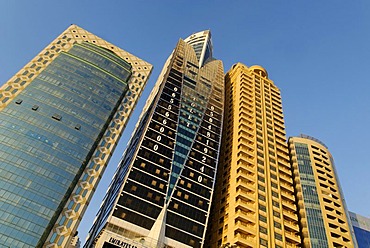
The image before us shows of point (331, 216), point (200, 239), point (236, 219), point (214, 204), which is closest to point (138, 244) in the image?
point (200, 239)

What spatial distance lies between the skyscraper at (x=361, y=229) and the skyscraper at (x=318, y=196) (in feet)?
115

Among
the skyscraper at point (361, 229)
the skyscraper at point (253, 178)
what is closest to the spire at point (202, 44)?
the skyscraper at point (253, 178)

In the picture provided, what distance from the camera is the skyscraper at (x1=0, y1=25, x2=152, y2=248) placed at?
2509 inches

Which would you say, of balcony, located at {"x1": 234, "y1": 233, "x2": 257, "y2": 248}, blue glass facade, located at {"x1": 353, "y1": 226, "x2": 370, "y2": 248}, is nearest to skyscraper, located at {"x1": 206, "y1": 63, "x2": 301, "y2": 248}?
balcony, located at {"x1": 234, "y1": 233, "x2": 257, "y2": 248}

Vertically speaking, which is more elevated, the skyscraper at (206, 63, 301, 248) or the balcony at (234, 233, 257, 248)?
the skyscraper at (206, 63, 301, 248)

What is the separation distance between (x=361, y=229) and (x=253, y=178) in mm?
72385

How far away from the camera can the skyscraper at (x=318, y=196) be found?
83.4m

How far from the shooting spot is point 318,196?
93.1 m

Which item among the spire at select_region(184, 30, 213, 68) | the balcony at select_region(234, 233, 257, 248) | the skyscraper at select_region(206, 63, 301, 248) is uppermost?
the spire at select_region(184, 30, 213, 68)

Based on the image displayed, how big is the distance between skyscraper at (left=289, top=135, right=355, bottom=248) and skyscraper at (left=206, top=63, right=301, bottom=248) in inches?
242

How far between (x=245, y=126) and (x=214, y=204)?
26.7 meters

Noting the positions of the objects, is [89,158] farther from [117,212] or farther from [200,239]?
[200,239]

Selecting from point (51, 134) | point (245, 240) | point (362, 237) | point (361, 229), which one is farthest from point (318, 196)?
point (51, 134)

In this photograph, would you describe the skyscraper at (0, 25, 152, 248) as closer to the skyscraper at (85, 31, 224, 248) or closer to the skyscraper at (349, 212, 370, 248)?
the skyscraper at (85, 31, 224, 248)
